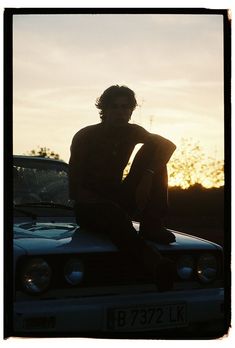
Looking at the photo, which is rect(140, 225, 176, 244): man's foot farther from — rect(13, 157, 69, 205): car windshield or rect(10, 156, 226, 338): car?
rect(13, 157, 69, 205): car windshield

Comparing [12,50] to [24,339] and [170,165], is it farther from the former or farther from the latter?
[24,339]

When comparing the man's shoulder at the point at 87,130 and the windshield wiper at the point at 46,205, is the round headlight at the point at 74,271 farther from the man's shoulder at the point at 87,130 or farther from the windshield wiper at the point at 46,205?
the man's shoulder at the point at 87,130

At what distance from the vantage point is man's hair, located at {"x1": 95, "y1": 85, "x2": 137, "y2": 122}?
431 centimetres

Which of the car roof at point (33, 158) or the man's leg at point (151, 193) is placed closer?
the man's leg at point (151, 193)

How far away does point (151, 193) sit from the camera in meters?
4.09

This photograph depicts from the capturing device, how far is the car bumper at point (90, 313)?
10.8ft

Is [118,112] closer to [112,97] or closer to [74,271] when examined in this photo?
[112,97]

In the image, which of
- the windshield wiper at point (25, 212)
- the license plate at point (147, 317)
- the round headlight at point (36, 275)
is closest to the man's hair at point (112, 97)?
the windshield wiper at point (25, 212)

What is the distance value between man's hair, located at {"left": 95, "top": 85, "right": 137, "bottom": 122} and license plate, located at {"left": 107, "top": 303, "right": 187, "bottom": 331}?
1.58m

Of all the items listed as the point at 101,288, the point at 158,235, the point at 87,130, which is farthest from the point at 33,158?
the point at 101,288

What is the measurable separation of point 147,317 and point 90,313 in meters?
0.39

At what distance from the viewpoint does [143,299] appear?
3588 mm

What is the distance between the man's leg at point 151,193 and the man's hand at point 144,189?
22mm

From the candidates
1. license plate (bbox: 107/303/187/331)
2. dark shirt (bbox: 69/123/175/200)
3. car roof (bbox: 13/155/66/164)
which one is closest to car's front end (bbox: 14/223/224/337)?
license plate (bbox: 107/303/187/331)
